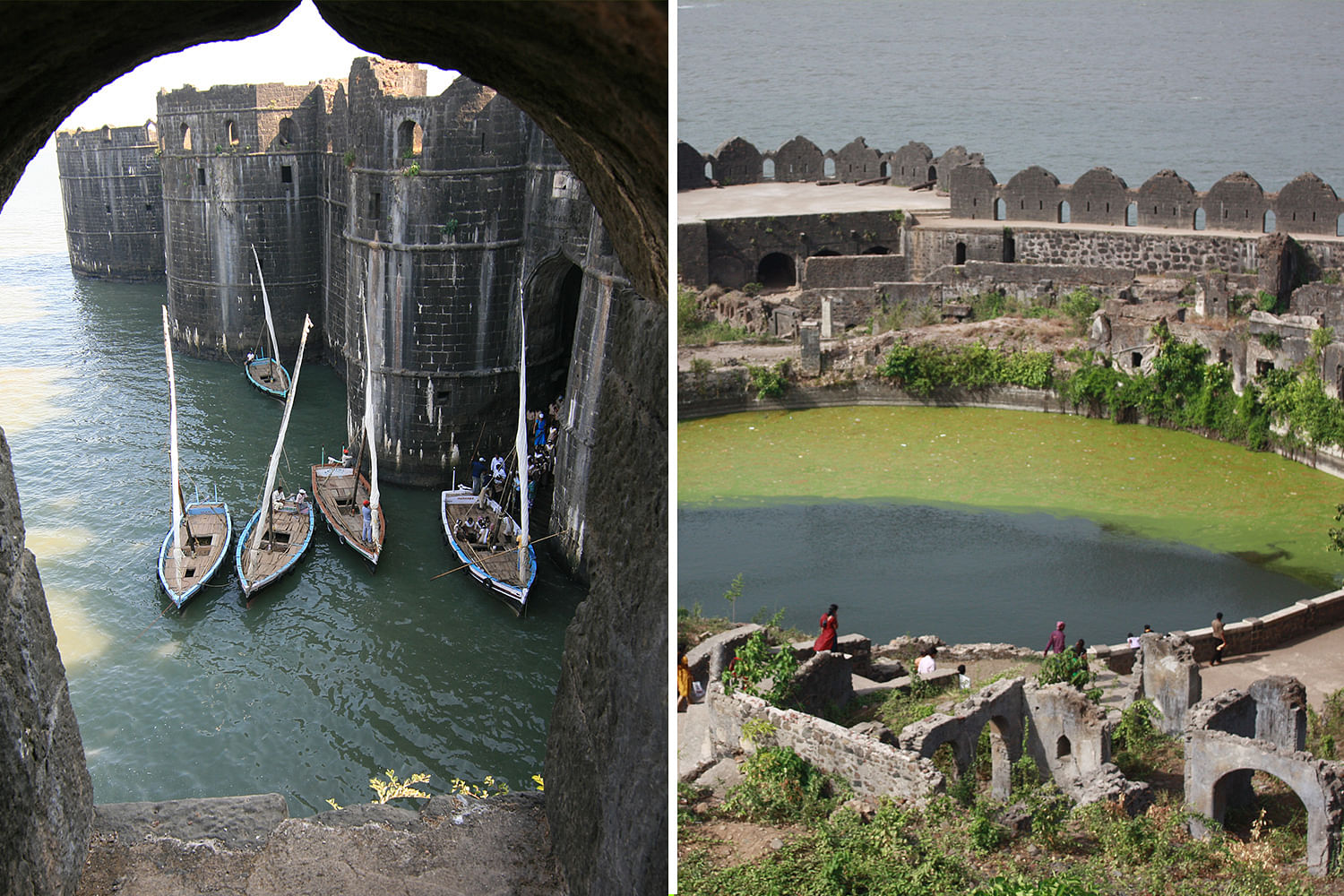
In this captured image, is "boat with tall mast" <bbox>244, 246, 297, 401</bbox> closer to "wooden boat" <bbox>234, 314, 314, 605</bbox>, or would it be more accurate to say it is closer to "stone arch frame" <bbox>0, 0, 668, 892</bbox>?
"wooden boat" <bbox>234, 314, 314, 605</bbox>

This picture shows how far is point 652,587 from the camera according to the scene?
217 centimetres

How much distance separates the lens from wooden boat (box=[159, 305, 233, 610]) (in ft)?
36.4

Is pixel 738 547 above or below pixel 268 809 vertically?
below

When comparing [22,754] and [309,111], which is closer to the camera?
[22,754]

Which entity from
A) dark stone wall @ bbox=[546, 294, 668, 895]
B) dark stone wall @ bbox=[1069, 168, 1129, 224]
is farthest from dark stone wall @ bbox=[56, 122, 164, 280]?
dark stone wall @ bbox=[546, 294, 668, 895]

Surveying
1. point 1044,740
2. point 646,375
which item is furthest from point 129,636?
point 646,375

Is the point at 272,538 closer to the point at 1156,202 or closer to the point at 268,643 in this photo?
the point at 268,643

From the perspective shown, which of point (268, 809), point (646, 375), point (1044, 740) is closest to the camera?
point (646, 375)

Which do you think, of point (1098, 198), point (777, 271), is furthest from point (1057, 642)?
point (777, 271)

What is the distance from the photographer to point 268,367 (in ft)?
62.4

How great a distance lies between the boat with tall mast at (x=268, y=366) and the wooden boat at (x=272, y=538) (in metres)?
5.73

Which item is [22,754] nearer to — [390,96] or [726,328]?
[390,96]

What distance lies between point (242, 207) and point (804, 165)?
13.5 meters

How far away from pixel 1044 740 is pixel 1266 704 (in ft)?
4.94
